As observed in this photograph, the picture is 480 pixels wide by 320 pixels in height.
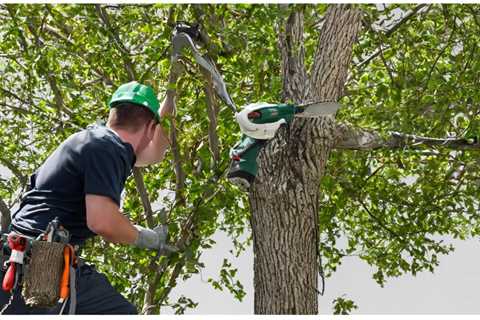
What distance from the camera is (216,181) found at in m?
6.87

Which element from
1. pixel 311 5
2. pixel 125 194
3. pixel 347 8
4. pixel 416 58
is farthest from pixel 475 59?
pixel 125 194

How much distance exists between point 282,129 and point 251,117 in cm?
92

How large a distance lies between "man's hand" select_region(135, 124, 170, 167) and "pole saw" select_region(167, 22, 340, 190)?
27.8 inches

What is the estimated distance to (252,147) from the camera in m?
5.33

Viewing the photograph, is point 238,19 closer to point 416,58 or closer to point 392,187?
point 416,58

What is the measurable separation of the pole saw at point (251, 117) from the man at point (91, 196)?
4.20 ft

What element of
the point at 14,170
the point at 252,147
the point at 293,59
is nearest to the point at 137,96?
the point at 252,147

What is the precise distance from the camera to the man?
3.62 m

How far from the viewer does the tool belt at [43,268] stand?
11.8ft

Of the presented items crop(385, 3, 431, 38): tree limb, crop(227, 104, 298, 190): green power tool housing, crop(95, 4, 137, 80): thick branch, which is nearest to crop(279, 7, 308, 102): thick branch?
crop(227, 104, 298, 190): green power tool housing

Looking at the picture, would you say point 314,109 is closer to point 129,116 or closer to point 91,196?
point 129,116

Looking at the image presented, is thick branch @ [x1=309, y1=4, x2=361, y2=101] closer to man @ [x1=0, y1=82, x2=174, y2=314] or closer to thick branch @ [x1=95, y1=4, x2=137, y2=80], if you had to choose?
Answer: thick branch @ [x1=95, y1=4, x2=137, y2=80]

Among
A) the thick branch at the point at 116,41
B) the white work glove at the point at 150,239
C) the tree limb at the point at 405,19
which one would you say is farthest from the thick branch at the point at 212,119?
the white work glove at the point at 150,239

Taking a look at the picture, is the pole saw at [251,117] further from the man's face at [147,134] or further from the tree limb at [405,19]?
the tree limb at [405,19]
